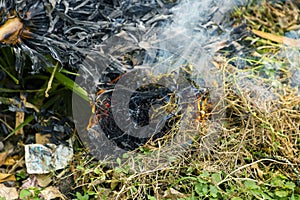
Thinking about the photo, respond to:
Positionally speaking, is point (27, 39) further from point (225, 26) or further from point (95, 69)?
point (225, 26)

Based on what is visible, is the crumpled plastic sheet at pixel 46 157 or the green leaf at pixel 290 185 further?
the crumpled plastic sheet at pixel 46 157

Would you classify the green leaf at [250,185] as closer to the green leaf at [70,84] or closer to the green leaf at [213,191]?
the green leaf at [213,191]

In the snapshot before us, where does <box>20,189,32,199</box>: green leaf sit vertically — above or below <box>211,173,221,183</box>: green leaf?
above

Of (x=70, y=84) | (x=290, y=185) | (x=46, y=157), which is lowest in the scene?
(x=290, y=185)

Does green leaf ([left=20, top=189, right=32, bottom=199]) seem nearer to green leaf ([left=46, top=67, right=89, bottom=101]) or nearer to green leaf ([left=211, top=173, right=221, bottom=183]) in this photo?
green leaf ([left=46, top=67, right=89, bottom=101])

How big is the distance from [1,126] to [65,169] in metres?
0.31

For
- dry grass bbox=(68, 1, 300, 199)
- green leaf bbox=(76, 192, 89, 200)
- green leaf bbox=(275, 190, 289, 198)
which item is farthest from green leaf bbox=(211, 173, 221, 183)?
green leaf bbox=(76, 192, 89, 200)

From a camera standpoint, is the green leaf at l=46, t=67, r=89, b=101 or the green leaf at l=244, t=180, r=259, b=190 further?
the green leaf at l=46, t=67, r=89, b=101

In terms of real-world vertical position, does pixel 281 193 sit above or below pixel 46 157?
below

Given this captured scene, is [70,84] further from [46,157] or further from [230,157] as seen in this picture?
[230,157]

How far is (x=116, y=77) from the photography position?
1558mm

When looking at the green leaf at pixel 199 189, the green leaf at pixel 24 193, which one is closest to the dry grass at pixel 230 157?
the green leaf at pixel 199 189

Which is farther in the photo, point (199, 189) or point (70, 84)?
point (70, 84)

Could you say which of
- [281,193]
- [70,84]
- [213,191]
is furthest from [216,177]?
[70,84]
